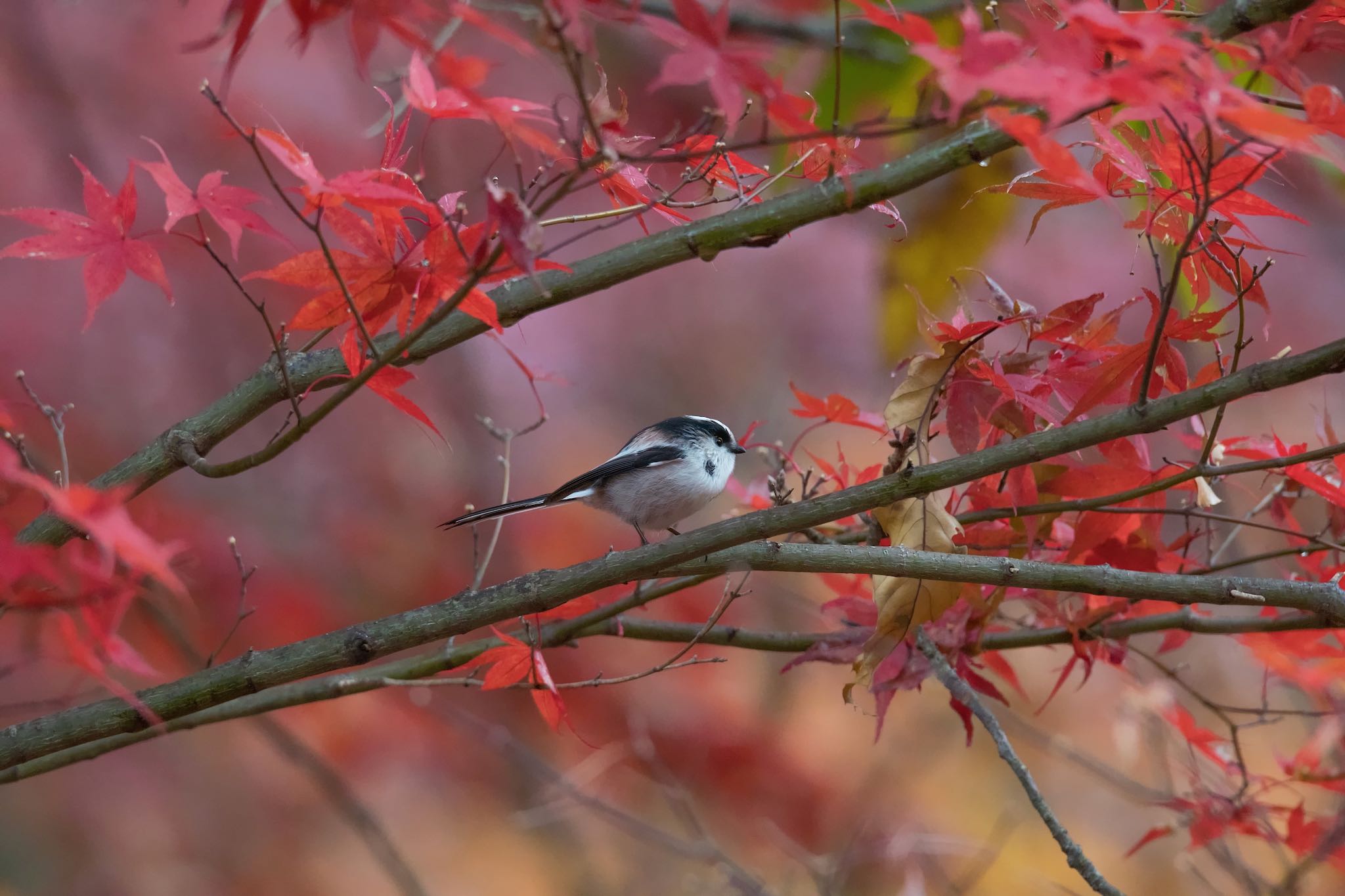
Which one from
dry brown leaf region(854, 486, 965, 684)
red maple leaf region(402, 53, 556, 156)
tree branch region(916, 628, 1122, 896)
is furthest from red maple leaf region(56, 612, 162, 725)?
tree branch region(916, 628, 1122, 896)

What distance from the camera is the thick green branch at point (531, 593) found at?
156cm

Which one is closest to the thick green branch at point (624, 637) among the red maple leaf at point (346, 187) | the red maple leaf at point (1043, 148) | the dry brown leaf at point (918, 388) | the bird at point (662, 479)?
the dry brown leaf at point (918, 388)

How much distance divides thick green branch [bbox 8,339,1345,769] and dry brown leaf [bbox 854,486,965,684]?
0.30 meters

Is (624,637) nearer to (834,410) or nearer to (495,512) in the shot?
(495,512)

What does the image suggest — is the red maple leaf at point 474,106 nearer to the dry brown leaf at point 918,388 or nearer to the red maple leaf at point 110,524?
the red maple leaf at point 110,524

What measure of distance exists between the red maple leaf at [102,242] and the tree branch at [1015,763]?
1.56 metres

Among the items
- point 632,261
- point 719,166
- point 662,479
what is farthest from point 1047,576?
point 662,479

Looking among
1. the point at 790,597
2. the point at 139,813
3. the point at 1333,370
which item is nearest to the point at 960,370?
the point at 1333,370

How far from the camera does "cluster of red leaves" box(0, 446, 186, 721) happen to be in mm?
1166

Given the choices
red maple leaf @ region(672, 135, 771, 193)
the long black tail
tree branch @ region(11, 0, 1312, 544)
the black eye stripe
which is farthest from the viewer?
the black eye stripe

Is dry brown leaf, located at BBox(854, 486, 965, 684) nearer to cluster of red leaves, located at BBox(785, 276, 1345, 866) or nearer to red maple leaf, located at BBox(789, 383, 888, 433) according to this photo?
cluster of red leaves, located at BBox(785, 276, 1345, 866)

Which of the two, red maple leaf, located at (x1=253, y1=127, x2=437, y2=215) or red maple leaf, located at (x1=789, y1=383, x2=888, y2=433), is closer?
red maple leaf, located at (x1=253, y1=127, x2=437, y2=215)

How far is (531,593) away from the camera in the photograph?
5.71 feet

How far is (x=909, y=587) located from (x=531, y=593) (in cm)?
74
